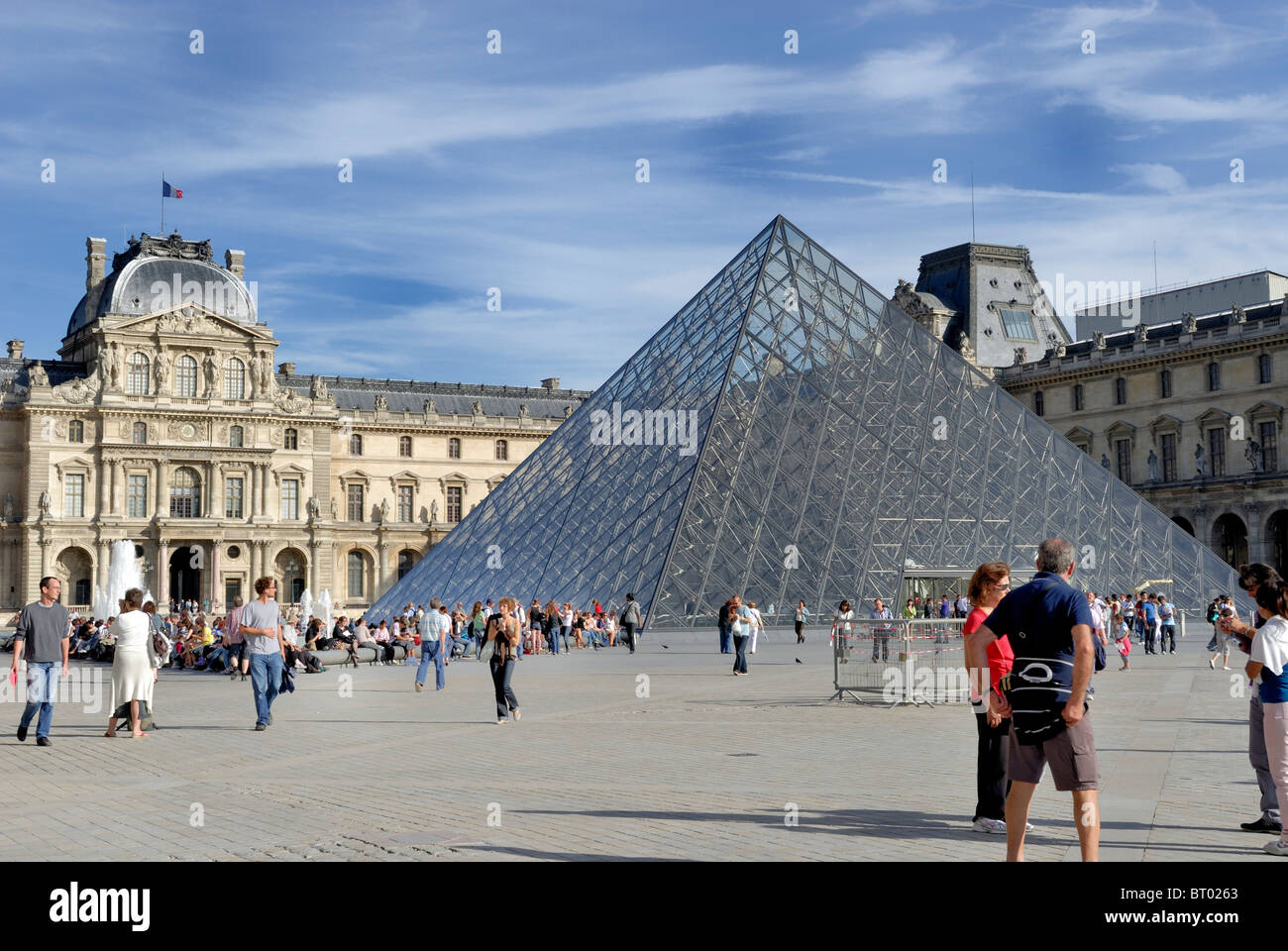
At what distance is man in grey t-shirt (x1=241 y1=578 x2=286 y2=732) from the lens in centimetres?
1231

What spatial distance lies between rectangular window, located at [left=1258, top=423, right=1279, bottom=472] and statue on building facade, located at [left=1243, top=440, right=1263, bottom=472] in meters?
0.13

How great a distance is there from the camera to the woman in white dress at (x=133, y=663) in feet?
39.0

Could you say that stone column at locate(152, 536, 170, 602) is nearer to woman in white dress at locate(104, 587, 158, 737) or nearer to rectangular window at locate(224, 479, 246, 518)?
rectangular window at locate(224, 479, 246, 518)

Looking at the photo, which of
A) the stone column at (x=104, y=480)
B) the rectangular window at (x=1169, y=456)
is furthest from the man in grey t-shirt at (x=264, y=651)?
the stone column at (x=104, y=480)

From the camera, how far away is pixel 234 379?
210 ft

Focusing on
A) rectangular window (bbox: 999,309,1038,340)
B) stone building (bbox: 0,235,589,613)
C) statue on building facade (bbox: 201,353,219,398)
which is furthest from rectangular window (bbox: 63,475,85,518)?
rectangular window (bbox: 999,309,1038,340)

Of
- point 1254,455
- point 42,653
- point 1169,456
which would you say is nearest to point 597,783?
point 42,653

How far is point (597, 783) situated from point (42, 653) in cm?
542

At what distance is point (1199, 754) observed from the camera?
9.86 m

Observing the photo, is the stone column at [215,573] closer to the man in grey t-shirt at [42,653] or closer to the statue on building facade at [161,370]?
the statue on building facade at [161,370]

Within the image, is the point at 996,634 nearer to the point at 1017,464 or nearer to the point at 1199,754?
the point at 1199,754

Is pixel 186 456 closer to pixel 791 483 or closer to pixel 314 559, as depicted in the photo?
pixel 314 559

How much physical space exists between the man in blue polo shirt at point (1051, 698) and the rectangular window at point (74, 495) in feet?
201

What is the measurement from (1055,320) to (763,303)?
42.2 meters
